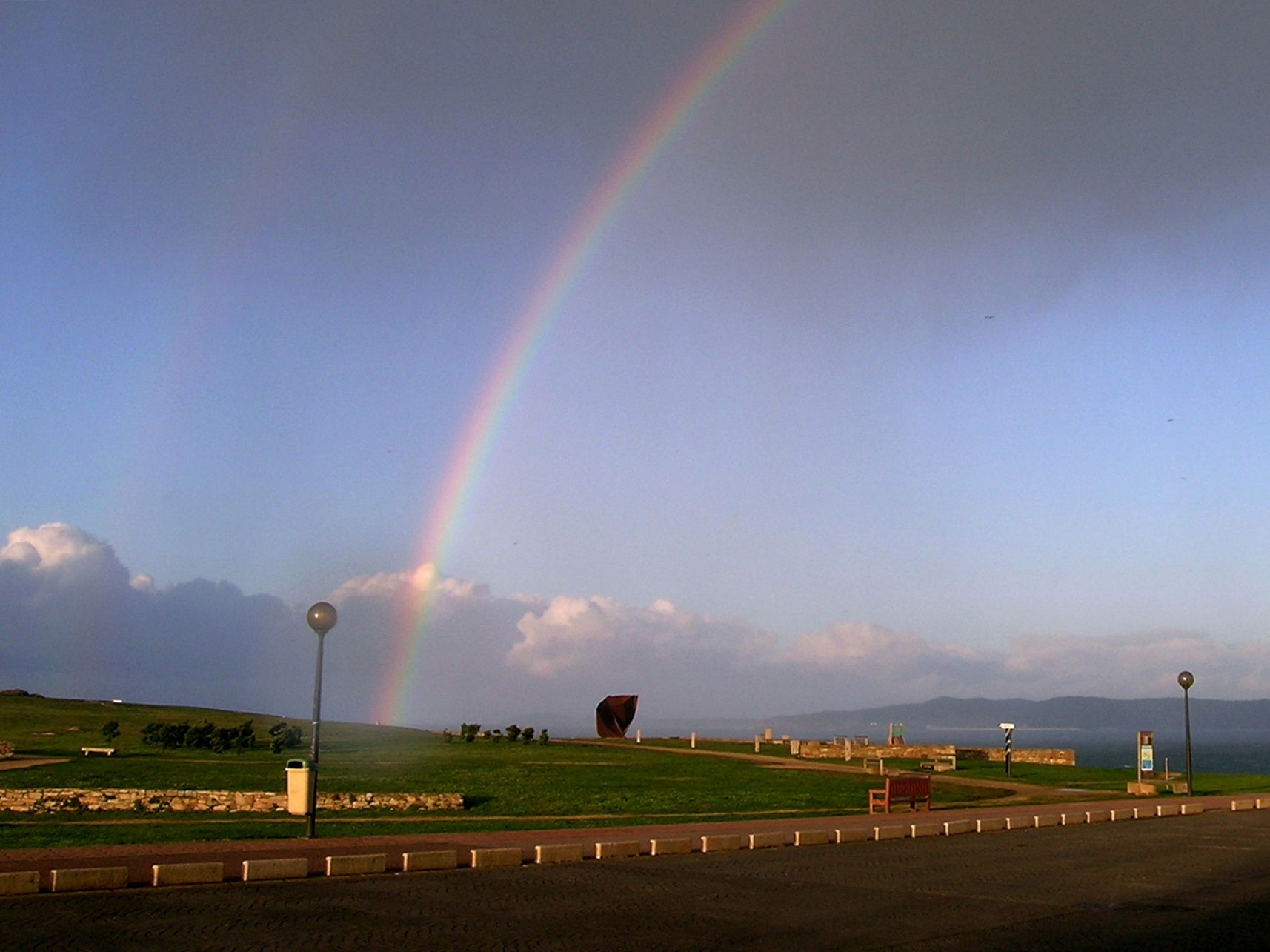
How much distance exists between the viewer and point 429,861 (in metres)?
16.8

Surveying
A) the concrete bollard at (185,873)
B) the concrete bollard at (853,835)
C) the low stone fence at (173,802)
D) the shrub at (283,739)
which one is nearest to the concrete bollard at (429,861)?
the concrete bollard at (185,873)

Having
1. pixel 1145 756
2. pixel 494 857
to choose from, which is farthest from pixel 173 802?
pixel 1145 756

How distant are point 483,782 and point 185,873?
65.5 feet

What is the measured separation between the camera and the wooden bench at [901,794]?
2808 cm

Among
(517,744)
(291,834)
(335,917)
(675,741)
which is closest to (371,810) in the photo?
(291,834)

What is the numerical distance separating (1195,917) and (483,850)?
9.44 m

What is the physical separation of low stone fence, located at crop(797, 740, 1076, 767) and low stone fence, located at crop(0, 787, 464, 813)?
32.0m

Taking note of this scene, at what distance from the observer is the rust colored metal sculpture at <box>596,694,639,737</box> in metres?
70.6

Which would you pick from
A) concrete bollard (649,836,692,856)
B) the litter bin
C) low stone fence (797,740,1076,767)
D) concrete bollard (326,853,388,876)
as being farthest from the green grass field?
concrete bollard (326,853,388,876)

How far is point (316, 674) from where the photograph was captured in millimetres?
21266

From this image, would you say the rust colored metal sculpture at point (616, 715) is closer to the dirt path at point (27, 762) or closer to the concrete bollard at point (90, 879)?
the dirt path at point (27, 762)

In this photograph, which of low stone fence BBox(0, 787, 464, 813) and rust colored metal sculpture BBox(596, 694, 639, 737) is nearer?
low stone fence BBox(0, 787, 464, 813)

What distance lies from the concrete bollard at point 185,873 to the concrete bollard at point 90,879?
0.38 meters

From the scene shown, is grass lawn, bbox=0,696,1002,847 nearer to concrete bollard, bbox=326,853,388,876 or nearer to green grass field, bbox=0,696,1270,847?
green grass field, bbox=0,696,1270,847
